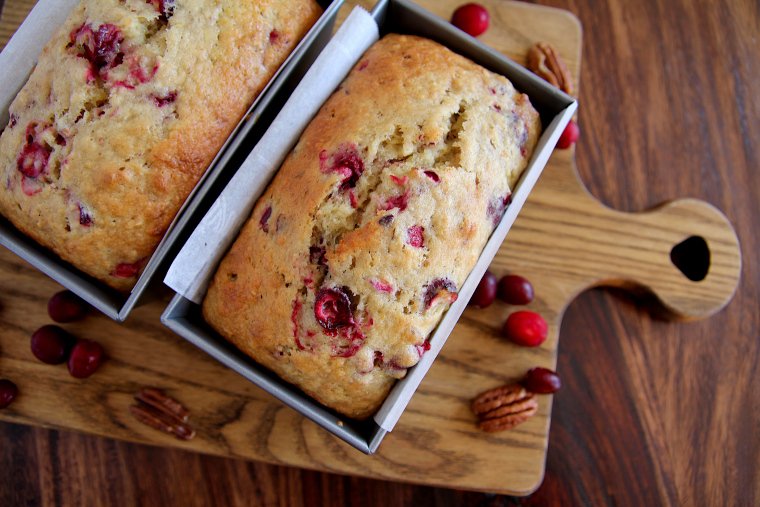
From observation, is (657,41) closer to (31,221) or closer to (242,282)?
(242,282)

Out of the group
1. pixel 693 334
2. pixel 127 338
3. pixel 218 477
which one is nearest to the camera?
pixel 127 338

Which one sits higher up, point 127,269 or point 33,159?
point 33,159

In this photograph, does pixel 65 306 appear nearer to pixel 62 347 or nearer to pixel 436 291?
pixel 62 347

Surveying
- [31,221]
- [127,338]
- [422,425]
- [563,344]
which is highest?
[31,221]

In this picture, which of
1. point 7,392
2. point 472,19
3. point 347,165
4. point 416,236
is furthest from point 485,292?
point 7,392

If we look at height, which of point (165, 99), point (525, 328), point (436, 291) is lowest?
Result: point (525, 328)

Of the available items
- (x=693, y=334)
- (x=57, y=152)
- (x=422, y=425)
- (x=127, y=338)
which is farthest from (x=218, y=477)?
(x=693, y=334)

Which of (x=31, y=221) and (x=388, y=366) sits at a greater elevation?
(x=31, y=221)
